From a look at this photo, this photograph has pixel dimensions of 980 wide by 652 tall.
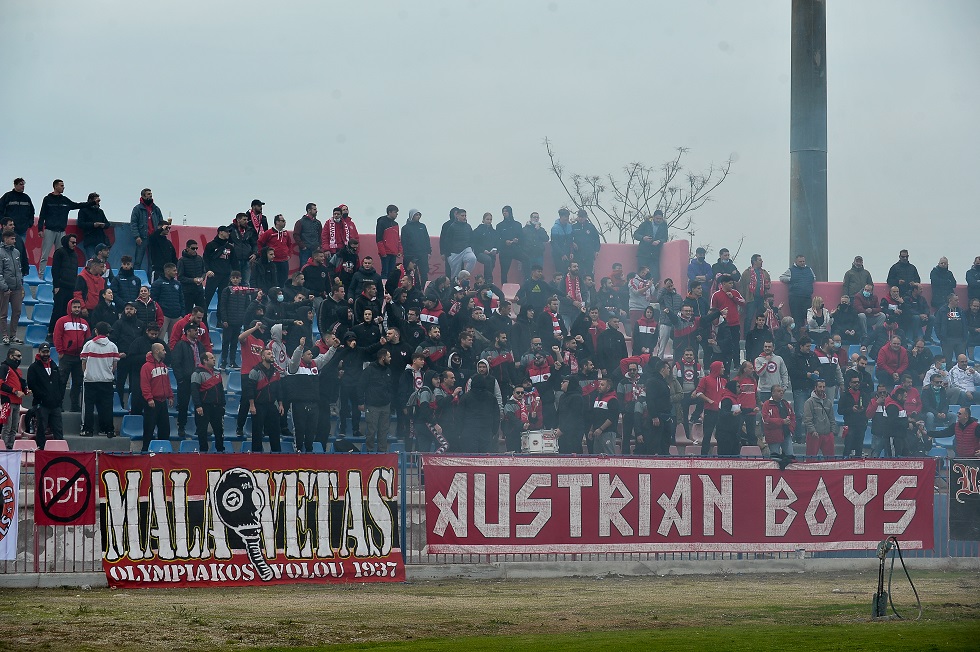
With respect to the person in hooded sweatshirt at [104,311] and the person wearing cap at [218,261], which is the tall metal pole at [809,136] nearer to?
the person wearing cap at [218,261]

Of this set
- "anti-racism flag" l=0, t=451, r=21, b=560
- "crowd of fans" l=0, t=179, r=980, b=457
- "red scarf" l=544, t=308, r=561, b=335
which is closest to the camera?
"anti-racism flag" l=0, t=451, r=21, b=560

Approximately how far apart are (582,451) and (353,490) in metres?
5.09

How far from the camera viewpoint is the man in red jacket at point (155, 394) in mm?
18609

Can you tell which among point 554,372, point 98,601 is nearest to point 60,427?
point 98,601

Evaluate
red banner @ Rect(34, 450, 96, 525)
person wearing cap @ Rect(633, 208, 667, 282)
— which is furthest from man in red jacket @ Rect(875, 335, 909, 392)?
red banner @ Rect(34, 450, 96, 525)

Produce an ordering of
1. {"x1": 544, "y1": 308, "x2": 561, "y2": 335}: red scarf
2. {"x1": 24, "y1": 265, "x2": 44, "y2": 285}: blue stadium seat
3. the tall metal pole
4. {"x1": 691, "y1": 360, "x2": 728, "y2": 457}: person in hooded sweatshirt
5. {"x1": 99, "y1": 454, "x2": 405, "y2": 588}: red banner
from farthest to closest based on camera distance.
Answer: the tall metal pole < {"x1": 24, "y1": 265, "x2": 44, "y2": 285}: blue stadium seat < {"x1": 544, "y1": 308, "x2": 561, "y2": 335}: red scarf < {"x1": 691, "y1": 360, "x2": 728, "y2": 457}: person in hooded sweatshirt < {"x1": 99, "y1": 454, "x2": 405, "y2": 588}: red banner

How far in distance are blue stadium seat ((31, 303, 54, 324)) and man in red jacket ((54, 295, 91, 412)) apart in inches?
122

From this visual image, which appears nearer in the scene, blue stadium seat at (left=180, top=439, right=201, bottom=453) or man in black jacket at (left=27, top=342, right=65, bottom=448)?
man in black jacket at (left=27, top=342, right=65, bottom=448)

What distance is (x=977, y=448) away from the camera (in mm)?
21938

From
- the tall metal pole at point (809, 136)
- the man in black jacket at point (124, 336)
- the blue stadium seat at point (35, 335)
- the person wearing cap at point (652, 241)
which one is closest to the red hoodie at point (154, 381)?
the man in black jacket at point (124, 336)

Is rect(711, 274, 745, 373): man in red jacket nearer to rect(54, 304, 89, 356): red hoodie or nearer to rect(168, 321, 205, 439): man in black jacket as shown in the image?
rect(168, 321, 205, 439): man in black jacket

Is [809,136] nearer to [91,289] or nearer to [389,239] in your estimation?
[389,239]

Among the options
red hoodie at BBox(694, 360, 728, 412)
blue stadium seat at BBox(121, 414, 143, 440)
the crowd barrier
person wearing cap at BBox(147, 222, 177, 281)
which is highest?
person wearing cap at BBox(147, 222, 177, 281)

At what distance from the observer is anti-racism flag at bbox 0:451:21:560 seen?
49.8ft
